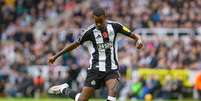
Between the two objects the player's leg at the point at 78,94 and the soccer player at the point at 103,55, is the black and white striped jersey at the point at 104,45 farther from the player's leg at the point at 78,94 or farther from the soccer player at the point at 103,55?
the player's leg at the point at 78,94

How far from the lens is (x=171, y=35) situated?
106 feet

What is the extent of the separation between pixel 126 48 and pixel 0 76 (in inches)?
192

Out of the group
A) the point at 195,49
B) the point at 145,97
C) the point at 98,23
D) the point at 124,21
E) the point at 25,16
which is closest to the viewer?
the point at 98,23

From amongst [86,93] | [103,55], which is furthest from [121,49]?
[103,55]

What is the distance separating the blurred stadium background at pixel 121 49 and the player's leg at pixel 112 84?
40.0 ft

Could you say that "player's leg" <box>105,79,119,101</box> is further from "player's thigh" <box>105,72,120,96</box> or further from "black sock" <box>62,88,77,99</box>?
"black sock" <box>62,88,77,99</box>

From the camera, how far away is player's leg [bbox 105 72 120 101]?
16.6 m

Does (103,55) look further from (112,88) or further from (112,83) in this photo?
(112,88)

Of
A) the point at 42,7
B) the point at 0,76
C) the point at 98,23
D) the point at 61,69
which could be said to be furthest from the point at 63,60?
the point at 98,23

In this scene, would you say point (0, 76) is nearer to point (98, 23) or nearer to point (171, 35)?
point (171, 35)

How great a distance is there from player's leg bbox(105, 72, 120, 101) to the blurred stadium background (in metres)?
12.2

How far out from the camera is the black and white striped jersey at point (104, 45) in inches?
661

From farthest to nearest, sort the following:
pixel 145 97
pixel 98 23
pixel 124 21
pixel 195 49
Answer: pixel 124 21 < pixel 195 49 < pixel 145 97 < pixel 98 23

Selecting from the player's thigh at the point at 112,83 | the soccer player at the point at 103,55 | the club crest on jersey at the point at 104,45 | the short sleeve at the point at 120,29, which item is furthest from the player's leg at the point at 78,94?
the short sleeve at the point at 120,29
